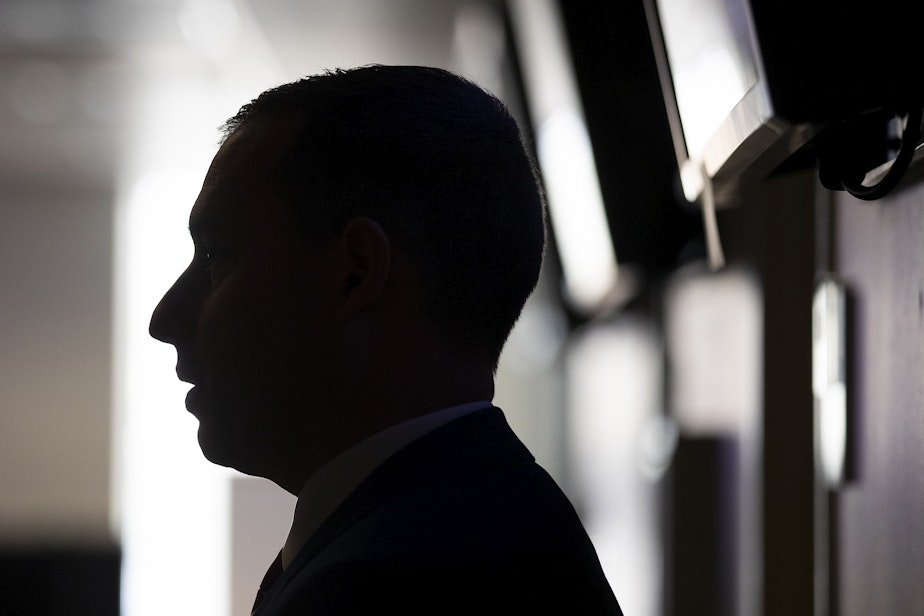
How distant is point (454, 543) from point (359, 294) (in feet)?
0.69

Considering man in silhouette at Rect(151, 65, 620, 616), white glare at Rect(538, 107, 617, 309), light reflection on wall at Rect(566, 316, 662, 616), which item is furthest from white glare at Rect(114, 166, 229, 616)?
man in silhouette at Rect(151, 65, 620, 616)

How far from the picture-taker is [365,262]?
0.79 m

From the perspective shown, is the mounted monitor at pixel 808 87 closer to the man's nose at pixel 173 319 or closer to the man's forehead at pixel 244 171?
the man's forehead at pixel 244 171

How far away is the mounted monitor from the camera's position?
0.71m

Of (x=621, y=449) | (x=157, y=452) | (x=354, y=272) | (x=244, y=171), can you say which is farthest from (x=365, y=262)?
(x=157, y=452)

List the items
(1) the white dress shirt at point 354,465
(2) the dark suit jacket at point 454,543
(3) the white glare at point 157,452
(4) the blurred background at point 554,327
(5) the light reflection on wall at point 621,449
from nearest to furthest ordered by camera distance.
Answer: (2) the dark suit jacket at point 454,543, (1) the white dress shirt at point 354,465, (4) the blurred background at point 554,327, (5) the light reflection on wall at point 621,449, (3) the white glare at point 157,452

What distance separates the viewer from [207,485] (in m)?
6.87

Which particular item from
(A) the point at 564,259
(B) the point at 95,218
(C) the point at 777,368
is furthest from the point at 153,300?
(C) the point at 777,368

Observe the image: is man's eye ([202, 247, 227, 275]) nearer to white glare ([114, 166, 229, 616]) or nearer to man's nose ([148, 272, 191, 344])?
man's nose ([148, 272, 191, 344])

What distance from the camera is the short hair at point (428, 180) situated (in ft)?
2.63

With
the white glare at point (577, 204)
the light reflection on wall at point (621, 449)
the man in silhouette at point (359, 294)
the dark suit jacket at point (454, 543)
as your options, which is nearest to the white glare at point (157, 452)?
the light reflection on wall at point (621, 449)

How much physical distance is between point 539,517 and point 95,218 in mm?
6759

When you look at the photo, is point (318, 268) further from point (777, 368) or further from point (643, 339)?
point (643, 339)

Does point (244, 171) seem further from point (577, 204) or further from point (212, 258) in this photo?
point (577, 204)
